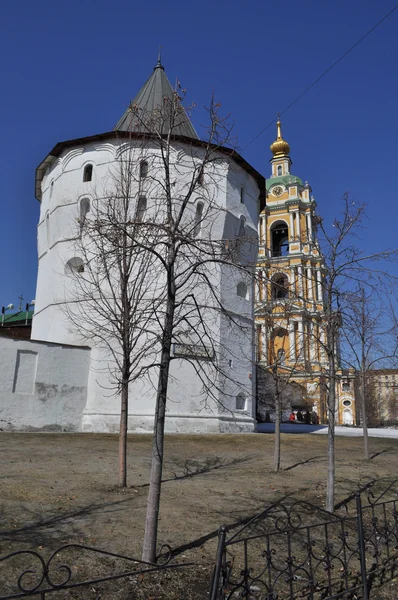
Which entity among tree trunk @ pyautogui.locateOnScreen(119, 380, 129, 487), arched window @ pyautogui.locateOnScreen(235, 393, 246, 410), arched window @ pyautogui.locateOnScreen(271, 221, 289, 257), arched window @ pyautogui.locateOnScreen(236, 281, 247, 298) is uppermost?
arched window @ pyautogui.locateOnScreen(271, 221, 289, 257)

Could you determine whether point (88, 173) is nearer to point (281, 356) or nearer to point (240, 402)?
point (240, 402)

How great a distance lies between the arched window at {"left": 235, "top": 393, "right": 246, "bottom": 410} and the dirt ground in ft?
17.2

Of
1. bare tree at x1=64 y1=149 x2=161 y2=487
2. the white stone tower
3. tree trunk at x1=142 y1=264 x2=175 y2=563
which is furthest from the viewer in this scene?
the white stone tower

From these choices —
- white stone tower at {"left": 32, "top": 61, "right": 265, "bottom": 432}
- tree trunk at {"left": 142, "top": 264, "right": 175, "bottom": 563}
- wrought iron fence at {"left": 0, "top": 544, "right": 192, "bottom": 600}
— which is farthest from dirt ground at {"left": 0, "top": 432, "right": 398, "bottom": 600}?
white stone tower at {"left": 32, "top": 61, "right": 265, "bottom": 432}

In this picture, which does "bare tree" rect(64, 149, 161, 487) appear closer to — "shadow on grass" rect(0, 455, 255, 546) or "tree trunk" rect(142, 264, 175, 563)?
"tree trunk" rect(142, 264, 175, 563)

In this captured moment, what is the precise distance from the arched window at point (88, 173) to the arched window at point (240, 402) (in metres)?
13.4

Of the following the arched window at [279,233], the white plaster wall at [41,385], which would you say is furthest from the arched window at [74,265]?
the arched window at [279,233]

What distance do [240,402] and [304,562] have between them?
1919 cm

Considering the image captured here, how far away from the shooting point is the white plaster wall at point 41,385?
1870 cm

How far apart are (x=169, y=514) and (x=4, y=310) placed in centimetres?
5333

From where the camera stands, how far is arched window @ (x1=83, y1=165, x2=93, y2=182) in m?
23.9

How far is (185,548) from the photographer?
5.92 meters

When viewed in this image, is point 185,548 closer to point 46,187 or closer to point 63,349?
point 63,349

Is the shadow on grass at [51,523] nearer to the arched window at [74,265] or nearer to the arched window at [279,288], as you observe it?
the arched window at [279,288]
